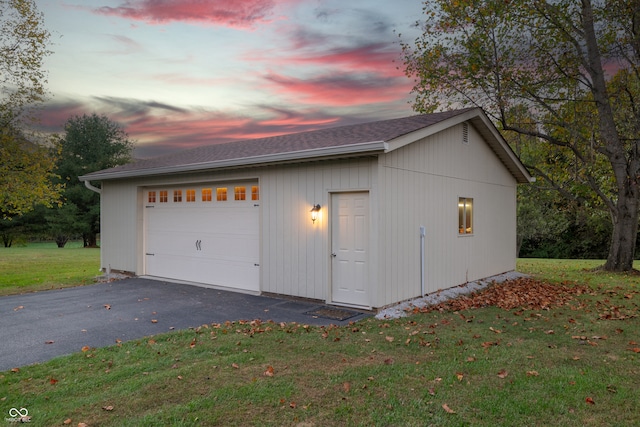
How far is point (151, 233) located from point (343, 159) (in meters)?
6.44

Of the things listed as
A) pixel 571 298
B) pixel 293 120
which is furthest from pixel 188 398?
pixel 293 120

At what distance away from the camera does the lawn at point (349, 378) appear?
3385mm

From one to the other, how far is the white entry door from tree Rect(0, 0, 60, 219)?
10.9 meters

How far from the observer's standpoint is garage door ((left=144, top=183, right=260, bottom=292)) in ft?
30.3

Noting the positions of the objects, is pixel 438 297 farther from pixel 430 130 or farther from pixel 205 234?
pixel 205 234

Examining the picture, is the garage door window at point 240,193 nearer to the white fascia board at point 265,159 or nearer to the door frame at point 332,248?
the white fascia board at point 265,159

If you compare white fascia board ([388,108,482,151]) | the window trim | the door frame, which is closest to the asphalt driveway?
the door frame

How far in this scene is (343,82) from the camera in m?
13.2

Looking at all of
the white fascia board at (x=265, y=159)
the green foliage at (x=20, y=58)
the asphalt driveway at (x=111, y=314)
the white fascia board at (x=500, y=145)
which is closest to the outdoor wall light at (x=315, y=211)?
the white fascia board at (x=265, y=159)

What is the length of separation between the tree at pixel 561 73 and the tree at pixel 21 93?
13.2 m

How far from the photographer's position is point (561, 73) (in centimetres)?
1355

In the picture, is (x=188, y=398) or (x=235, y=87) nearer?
(x=188, y=398)

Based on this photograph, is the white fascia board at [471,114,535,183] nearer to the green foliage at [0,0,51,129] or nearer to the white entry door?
the white entry door

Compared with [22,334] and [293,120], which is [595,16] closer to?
[293,120]
